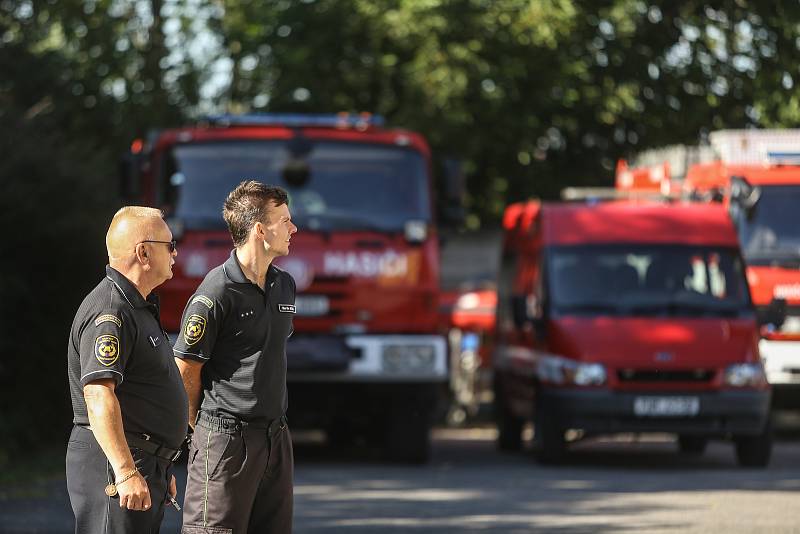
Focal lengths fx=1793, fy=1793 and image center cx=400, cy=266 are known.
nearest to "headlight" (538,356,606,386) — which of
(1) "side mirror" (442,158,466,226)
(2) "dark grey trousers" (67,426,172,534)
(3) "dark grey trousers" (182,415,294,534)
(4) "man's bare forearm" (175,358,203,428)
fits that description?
(1) "side mirror" (442,158,466,226)

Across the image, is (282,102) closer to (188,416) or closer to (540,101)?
(540,101)

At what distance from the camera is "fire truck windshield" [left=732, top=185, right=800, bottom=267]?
59.0 ft

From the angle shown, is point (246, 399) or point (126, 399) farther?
point (246, 399)

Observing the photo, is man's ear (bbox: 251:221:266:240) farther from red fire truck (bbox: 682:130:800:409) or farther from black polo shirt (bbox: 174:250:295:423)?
red fire truck (bbox: 682:130:800:409)

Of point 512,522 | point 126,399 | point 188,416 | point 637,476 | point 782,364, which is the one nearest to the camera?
point 126,399

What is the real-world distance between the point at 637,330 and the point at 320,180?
2949 millimetres

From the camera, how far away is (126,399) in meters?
5.73

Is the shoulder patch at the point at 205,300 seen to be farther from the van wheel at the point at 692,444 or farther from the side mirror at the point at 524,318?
the van wheel at the point at 692,444

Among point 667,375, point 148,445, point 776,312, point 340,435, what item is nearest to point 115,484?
point 148,445

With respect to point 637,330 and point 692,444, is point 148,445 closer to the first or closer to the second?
point 637,330

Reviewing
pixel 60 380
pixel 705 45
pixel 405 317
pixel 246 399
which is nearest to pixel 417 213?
pixel 405 317

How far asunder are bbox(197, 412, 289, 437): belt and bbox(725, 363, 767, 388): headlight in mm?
8905

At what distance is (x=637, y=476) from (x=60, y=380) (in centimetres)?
540

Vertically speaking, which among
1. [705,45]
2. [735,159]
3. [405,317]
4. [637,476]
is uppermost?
[705,45]
